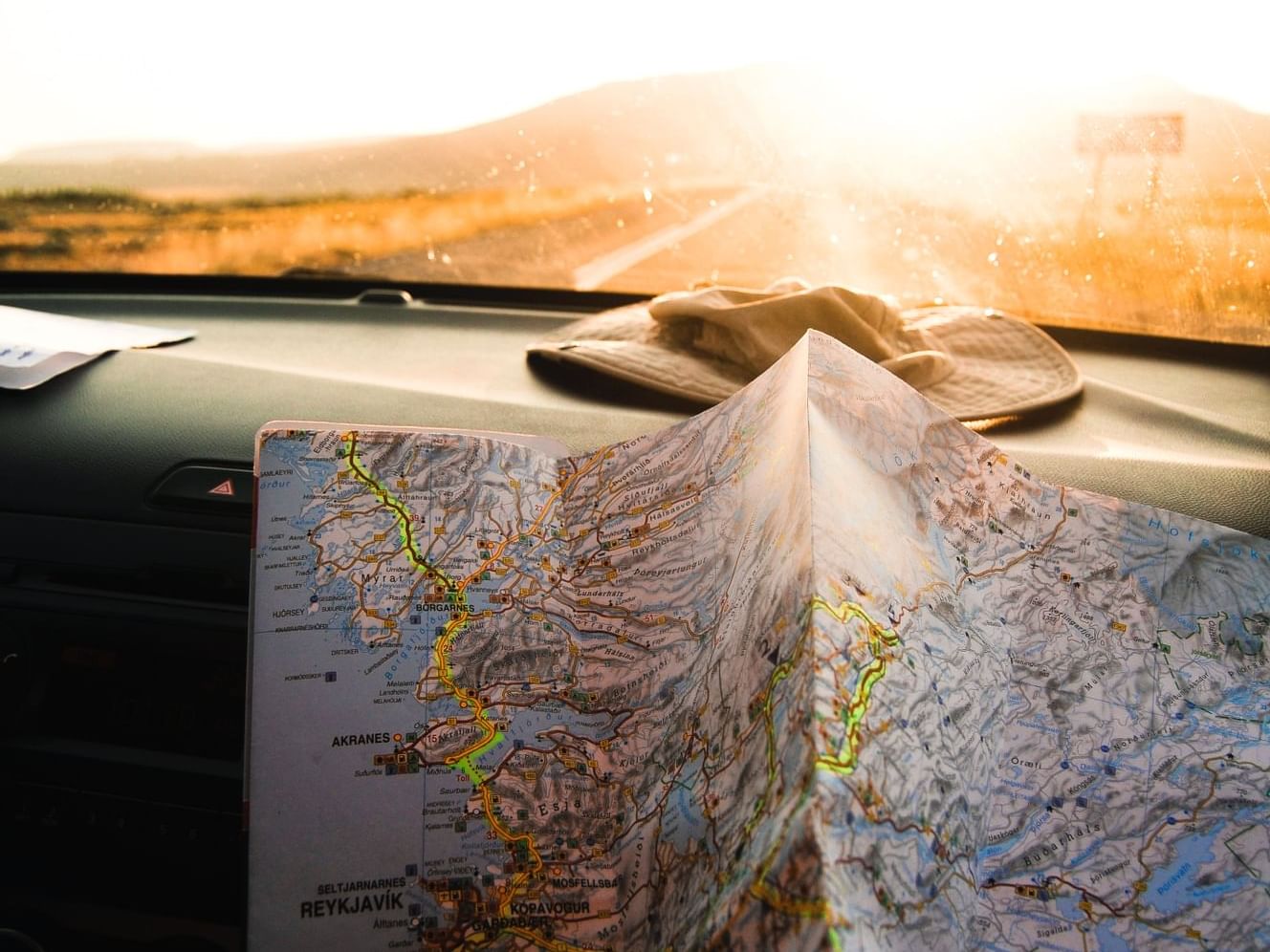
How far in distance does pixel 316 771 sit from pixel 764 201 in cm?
144

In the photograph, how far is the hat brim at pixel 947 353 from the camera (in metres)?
1.51

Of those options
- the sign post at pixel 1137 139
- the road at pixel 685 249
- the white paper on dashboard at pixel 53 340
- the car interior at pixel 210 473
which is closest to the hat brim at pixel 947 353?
the car interior at pixel 210 473

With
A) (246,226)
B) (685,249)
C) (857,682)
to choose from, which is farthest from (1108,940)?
(246,226)

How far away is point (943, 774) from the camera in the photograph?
70 cm

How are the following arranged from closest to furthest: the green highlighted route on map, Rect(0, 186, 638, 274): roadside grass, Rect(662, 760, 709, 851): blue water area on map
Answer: the green highlighted route on map → Rect(662, 760, 709, 851): blue water area on map → Rect(0, 186, 638, 274): roadside grass

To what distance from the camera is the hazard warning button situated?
129 cm

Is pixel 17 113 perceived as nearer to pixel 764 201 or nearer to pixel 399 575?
pixel 764 201

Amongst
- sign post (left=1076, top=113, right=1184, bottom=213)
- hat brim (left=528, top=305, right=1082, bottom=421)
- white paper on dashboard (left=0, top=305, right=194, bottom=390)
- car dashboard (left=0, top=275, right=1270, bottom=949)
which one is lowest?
car dashboard (left=0, top=275, right=1270, bottom=949)

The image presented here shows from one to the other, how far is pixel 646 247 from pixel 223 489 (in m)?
1.05

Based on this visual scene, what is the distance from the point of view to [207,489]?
1311 mm

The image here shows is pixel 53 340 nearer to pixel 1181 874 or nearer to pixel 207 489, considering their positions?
pixel 207 489

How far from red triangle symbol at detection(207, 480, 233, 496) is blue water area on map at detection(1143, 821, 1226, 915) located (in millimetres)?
1119

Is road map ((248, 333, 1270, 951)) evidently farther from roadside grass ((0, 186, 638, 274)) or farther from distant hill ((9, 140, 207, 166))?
distant hill ((9, 140, 207, 166))

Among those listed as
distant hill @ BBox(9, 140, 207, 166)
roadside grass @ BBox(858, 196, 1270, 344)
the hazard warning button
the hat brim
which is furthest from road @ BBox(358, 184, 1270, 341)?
the hazard warning button
